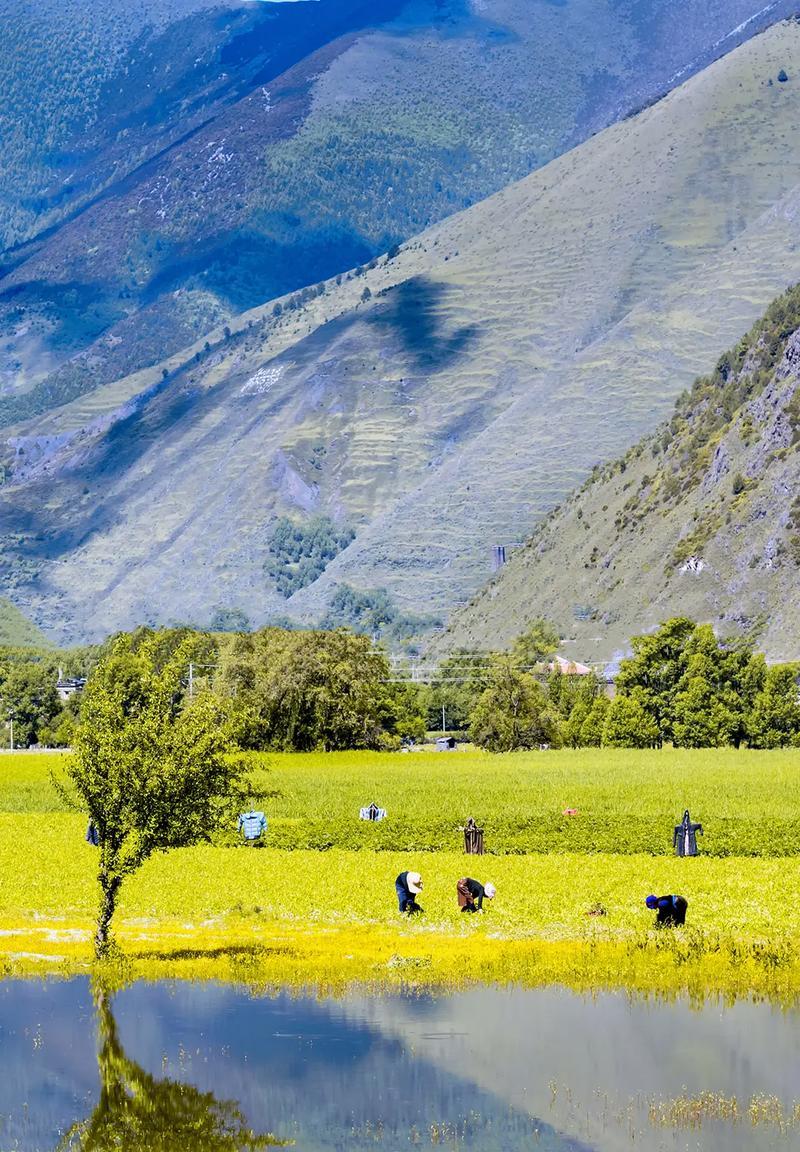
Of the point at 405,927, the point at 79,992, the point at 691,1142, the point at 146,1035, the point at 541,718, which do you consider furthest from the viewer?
the point at 541,718

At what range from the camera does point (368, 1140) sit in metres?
29.5

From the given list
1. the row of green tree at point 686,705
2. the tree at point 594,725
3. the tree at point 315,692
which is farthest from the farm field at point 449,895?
the tree at point 594,725

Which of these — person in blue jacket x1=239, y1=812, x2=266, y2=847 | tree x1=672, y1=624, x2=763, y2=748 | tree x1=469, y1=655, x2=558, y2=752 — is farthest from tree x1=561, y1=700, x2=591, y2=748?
person in blue jacket x1=239, y1=812, x2=266, y2=847

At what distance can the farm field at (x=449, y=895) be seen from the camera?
4225 centimetres

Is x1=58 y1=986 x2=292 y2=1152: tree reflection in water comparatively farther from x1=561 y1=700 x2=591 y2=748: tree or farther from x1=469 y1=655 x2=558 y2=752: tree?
x1=561 y1=700 x2=591 y2=748: tree

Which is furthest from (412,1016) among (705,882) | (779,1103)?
(705,882)

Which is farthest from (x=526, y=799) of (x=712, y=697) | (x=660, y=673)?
(x=660, y=673)

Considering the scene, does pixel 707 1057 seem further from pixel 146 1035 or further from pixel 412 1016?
pixel 146 1035

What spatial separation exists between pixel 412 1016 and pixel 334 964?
19.4ft

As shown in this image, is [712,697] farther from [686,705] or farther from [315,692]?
[315,692]

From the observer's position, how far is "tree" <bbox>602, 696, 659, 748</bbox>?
161500 mm

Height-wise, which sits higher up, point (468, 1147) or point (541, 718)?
point (541, 718)

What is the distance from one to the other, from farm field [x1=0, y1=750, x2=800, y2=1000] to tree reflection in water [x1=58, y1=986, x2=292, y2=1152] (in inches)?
326

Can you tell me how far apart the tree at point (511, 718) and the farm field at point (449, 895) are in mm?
71317
